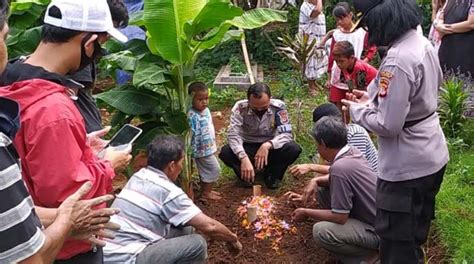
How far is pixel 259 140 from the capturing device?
5.52 meters

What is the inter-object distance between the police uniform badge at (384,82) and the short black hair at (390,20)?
167 mm

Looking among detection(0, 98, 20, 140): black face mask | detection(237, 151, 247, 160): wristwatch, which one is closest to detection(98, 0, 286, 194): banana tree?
detection(237, 151, 247, 160): wristwatch

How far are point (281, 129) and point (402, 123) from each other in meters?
2.31

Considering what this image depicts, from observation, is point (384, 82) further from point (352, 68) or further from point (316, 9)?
point (316, 9)

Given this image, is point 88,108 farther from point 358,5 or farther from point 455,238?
point 455,238

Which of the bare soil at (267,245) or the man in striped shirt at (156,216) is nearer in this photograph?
the man in striped shirt at (156,216)

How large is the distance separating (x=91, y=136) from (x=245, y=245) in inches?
83.2

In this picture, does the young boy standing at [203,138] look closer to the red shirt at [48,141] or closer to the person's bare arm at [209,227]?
the person's bare arm at [209,227]

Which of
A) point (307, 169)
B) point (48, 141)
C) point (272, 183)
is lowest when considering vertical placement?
point (272, 183)

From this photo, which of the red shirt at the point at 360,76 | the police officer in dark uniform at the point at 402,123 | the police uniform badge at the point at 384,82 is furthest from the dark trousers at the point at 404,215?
the red shirt at the point at 360,76

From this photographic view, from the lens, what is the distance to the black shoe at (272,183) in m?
5.58

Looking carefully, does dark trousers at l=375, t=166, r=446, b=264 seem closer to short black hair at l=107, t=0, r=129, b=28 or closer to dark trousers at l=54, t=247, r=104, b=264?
dark trousers at l=54, t=247, r=104, b=264

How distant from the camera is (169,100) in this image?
4.82 meters

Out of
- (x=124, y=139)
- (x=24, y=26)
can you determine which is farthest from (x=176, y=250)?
(x=24, y=26)
